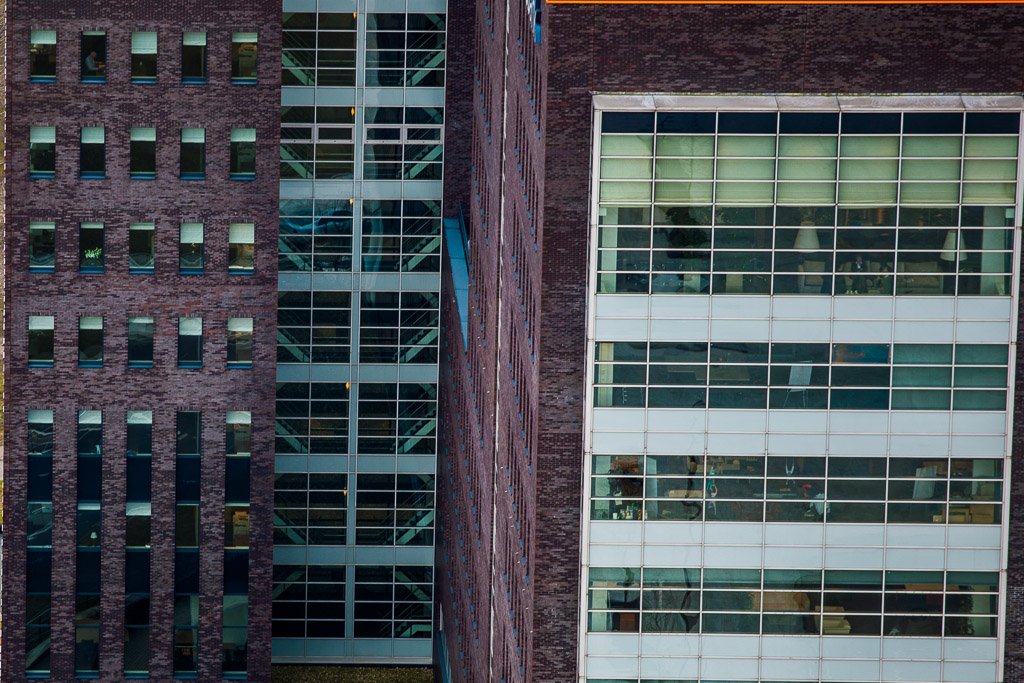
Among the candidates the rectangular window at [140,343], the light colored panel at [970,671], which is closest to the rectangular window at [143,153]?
the rectangular window at [140,343]

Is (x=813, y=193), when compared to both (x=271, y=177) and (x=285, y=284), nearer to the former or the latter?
(x=271, y=177)

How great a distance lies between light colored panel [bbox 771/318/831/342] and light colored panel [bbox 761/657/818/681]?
25.6 feet

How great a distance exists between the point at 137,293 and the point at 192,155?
5.58m

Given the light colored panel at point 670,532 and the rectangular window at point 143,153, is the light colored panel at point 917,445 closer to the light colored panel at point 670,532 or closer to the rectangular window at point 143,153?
the light colored panel at point 670,532

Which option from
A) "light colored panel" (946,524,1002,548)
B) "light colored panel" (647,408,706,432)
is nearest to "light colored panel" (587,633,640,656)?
"light colored panel" (647,408,706,432)

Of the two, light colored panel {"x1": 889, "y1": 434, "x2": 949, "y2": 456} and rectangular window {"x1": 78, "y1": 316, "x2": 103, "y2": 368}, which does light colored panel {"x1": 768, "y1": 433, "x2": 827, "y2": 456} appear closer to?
light colored panel {"x1": 889, "y1": 434, "x2": 949, "y2": 456}

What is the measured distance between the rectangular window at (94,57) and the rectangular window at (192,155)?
3.71m

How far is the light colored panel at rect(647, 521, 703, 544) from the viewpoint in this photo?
4609 cm

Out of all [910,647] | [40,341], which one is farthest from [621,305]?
[40,341]

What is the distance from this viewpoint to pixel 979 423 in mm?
46062

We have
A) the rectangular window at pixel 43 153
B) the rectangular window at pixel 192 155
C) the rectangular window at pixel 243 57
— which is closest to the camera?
the rectangular window at pixel 243 57

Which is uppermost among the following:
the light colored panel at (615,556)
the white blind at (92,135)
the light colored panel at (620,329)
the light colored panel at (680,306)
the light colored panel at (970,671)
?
the white blind at (92,135)

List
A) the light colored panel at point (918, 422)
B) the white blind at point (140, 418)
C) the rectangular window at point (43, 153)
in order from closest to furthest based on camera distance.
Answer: the light colored panel at point (918, 422) < the rectangular window at point (43, 153) < the white blind at point (140, 418)

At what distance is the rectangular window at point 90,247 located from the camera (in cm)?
7244
